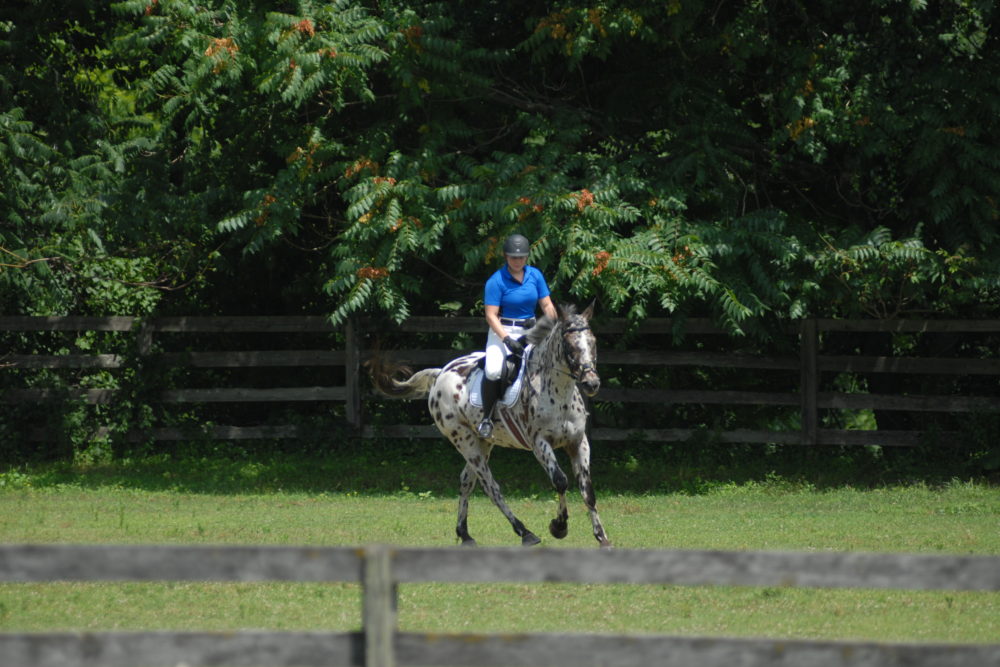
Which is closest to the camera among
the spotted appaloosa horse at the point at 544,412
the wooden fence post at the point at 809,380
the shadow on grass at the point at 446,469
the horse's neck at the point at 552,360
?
the spotted appaloosa horse at the point at 544,412

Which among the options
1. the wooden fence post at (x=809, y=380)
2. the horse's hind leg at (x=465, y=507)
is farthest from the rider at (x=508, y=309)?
the wooden fence post at (x=809, y=380)

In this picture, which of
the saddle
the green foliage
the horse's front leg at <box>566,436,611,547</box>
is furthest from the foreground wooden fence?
the green foliage

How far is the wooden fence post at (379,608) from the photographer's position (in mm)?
5203

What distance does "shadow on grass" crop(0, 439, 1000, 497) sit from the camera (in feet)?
54.1

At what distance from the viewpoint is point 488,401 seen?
11.7 m

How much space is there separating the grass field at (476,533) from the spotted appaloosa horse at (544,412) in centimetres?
79

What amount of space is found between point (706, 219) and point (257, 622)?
31.2ft

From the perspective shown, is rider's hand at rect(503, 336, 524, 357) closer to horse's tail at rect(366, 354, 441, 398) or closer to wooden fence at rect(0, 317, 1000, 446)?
horse's tail at rect(366, 354, 441, 398)

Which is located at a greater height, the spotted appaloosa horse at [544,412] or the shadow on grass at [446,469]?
the spotted appaloosa horse at [544,412]

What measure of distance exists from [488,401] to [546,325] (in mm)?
1103

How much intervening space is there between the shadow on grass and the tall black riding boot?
183 inches

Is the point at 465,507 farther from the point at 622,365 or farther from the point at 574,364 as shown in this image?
the point at 622,365

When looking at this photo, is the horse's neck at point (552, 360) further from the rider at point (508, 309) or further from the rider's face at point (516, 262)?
the rider's face at point (516, 262)

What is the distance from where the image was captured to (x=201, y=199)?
55.4ft
